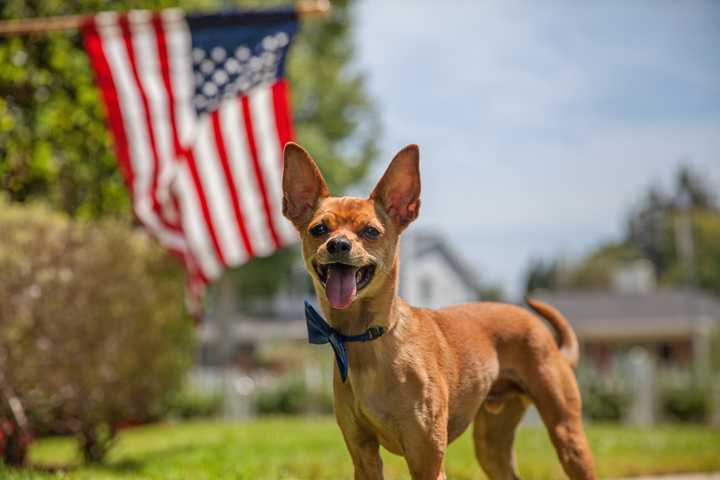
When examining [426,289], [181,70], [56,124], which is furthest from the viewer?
[426,289]

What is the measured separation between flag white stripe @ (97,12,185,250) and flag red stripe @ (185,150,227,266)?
0.56 metres

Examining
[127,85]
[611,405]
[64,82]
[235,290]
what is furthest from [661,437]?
[235,290]

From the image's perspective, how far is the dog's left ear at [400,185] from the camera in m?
3.83

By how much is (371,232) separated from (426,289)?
4510 centimetres

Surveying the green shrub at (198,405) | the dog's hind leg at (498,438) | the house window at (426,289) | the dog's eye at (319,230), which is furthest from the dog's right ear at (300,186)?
the house window at (426,289)

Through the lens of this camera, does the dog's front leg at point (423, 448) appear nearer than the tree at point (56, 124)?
Yes

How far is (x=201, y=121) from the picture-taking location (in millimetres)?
9016

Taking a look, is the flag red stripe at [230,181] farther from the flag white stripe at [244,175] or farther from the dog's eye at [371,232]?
the dog's eye at [371,232]

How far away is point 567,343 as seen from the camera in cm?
498

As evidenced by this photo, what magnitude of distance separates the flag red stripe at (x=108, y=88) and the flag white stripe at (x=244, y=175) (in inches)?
42.9

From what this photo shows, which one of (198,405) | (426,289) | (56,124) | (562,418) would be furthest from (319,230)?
(426,289)

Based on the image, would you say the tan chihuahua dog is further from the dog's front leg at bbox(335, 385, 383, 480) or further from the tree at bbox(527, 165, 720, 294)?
the tree at bbox(527, 165, 720, 294)

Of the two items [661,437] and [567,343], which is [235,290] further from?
[567,343]

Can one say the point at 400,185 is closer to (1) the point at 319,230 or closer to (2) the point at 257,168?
(1) the point at 319,230
